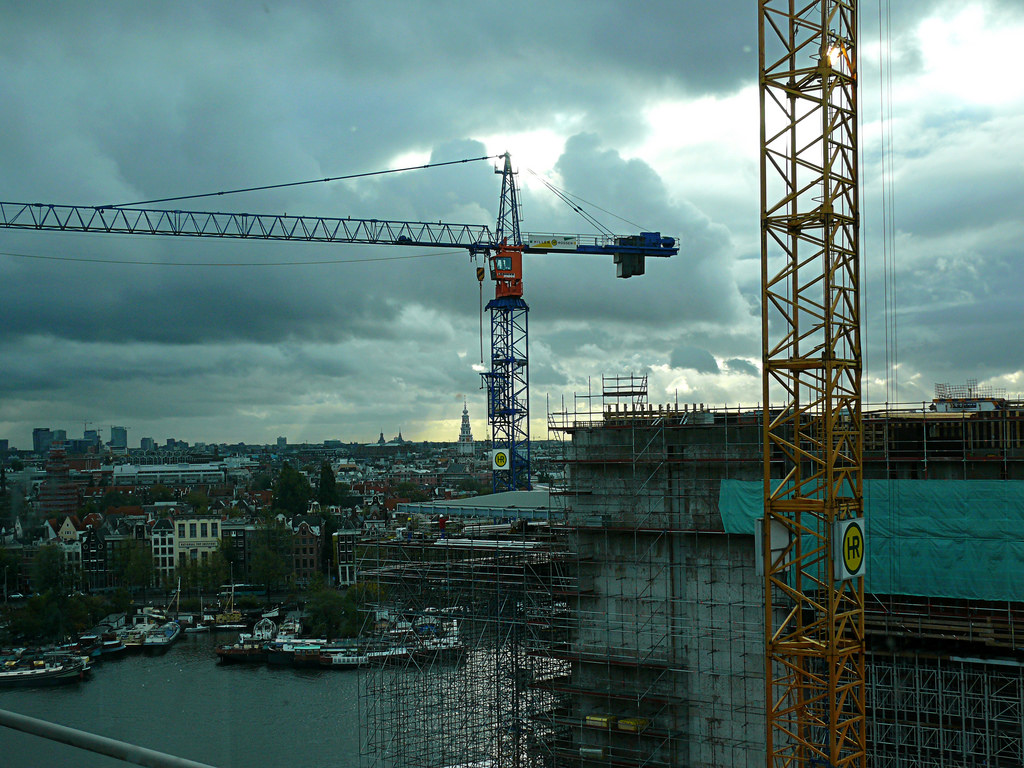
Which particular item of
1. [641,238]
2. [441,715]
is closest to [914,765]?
[441,715]

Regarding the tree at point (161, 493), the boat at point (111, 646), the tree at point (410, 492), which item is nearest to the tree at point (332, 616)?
the boat at point (111, 646)

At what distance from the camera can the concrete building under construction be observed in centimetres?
761

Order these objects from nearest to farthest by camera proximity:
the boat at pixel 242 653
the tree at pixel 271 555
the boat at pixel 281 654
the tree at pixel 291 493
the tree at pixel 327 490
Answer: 1. the boat at pixel 242 653
2. the boat at pixel 281 654
3. the tree at pixel 271 555
4. the tree at pixel 291 493
5. the tree at pixel 327 490

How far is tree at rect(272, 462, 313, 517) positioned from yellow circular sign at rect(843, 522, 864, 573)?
1058 inches

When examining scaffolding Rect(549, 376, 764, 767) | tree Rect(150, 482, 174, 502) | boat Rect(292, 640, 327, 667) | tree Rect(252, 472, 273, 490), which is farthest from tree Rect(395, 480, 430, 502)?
scaffolding Rect(549, 376, 764, 767)

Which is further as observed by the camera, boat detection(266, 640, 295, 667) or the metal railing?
boat detection(266, 640, 295, 667)

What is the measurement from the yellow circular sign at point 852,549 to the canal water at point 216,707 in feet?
27.5

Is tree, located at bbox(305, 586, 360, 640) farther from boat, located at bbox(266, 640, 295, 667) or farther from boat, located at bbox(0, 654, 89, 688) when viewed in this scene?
boat, located at bbox(0, 654, 89, 688)

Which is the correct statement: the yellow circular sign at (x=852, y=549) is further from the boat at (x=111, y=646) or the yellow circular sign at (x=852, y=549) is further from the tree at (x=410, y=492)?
the tree at (x=410, y=492)

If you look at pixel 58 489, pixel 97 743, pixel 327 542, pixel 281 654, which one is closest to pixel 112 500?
pixel 281 654

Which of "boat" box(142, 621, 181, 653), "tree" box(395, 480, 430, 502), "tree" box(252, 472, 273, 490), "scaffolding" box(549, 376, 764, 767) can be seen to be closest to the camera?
"scaffolding" box(549, 376, 764, 767)

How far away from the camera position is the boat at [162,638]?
19594 mm

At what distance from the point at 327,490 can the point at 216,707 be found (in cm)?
1791

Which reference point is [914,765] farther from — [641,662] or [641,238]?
[641,238]
